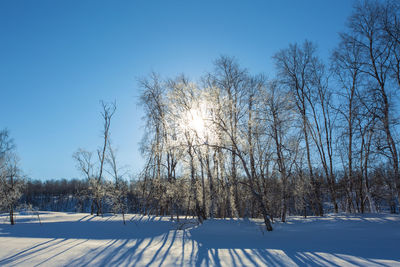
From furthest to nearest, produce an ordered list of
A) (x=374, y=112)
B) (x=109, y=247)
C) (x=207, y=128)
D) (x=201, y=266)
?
(x=207, y=128)
(x=374, y=112)
(x=109, y=247)
(x=201, y=266)

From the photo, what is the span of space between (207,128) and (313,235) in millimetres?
5408

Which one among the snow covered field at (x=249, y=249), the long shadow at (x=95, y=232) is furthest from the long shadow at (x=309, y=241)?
the long shadow at (x=95, y=232)

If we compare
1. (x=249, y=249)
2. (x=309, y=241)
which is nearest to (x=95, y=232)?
(x=249, y=249)

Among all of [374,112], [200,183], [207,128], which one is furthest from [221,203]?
[374,112]

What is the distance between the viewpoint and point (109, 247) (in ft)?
22.7

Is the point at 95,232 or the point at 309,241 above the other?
the point at 309,241

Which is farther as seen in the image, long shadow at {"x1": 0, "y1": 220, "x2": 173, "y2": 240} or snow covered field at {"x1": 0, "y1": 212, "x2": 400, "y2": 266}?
long shadow at {"x1": 0, "y1": 220, "x2": 173, "y2": 240}

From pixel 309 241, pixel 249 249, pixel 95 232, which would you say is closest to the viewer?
pixel 249 249

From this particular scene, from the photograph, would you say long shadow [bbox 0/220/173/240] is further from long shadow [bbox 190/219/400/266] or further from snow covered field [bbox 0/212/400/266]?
long shadow [bbox 190/219/400/266]

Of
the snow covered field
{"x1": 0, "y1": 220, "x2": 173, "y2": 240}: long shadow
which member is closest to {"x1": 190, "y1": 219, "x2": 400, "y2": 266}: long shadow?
the snow covered field

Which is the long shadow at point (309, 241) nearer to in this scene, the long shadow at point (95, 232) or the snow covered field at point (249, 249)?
the snow covered field at point (249, 249)

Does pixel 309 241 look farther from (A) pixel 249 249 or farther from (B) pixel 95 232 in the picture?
(B) pixel 95 232

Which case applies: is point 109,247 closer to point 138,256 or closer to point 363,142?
point 138,256

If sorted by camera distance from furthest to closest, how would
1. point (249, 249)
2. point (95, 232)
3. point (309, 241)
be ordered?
point (95, 232) < point (309, 241) < point (249, 249)
